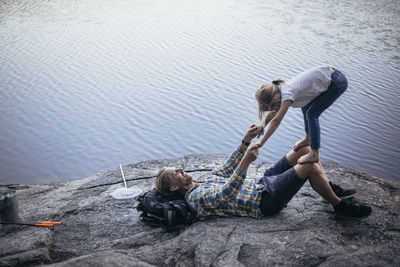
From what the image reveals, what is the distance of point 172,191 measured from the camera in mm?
3779

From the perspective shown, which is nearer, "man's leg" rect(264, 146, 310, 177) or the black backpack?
the black backpack

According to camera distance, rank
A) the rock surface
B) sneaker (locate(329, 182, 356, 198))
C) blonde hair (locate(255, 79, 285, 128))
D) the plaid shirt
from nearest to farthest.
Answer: the rock surface → the plaid shirt → sneaker (locate(329, 182, 356, 198)) → blonde hair (locate(255, 79, 285, 128))

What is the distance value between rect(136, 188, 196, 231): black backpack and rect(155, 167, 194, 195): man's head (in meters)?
0.07

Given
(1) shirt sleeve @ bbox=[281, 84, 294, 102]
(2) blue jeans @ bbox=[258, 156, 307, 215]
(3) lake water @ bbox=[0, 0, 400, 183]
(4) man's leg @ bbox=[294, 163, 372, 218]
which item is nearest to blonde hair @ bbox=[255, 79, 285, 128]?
(1) shirt sleeve @ bbox=[281, 84, 294, 102]

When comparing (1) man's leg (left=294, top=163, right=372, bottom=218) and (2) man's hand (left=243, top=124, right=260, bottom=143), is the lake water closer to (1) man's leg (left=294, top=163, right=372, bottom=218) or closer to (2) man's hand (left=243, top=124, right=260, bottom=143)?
(2) man's hand (left=243, top=124, right=260, bottom=143)

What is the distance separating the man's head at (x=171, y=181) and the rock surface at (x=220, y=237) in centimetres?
37

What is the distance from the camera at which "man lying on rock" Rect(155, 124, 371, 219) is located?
11.1ft

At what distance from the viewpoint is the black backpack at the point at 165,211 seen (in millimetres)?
3588

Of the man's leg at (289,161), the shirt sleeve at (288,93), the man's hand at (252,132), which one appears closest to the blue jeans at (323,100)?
the man's leg at (289,161)

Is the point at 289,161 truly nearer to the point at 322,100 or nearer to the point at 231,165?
the point at 231,165

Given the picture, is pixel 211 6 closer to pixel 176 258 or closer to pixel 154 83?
pixel 154 83

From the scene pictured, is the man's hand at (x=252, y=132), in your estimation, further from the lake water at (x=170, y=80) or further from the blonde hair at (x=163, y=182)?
the lake water at (x=170, y=80)

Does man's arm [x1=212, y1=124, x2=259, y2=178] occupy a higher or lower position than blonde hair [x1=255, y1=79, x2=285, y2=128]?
lower

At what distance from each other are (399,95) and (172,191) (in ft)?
23.6
